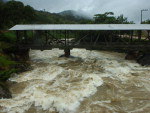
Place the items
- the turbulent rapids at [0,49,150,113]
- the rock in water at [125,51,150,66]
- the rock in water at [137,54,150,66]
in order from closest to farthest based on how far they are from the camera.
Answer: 1. the turbulent rapids at [0,49,150,113]
2. the rock in water at [137,54,150,66]
3. the rock in water at [125,51,150,66]

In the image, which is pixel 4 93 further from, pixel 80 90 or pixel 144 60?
pixel 144 60

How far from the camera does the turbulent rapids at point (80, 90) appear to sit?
9164 millimetres

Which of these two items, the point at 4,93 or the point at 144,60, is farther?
the point at 144,60

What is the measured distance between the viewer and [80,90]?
11.0 metres

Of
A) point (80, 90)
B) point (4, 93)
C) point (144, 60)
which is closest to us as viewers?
point (4, 93)

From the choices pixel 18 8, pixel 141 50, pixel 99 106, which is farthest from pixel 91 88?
pixel 18 8

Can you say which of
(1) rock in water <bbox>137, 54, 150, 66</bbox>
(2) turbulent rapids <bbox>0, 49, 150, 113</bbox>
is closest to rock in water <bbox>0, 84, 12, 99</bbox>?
(2) turbulent rapids <bbox>0, 49, 150, 113</bbox>

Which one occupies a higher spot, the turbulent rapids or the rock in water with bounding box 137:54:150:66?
the rock in water with bounding box 137:54:150:66

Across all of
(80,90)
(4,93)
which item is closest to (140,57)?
(80,90)

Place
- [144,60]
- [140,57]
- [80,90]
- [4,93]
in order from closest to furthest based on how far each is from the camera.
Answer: [4,93]
[80,90]
[144,60]
[140,57]

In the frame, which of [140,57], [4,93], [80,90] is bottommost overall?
[80,90]

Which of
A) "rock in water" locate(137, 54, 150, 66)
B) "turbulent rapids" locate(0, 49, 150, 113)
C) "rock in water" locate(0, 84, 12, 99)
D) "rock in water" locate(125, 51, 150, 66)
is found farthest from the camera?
"rock in water" locate(125, 51, 150, 66)

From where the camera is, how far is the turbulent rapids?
30.1 feet

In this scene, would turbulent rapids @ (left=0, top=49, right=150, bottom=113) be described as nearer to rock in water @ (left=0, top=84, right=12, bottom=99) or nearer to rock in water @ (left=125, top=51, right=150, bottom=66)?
rock in water @ (left=0, top=84, right=12, bottom=99)
